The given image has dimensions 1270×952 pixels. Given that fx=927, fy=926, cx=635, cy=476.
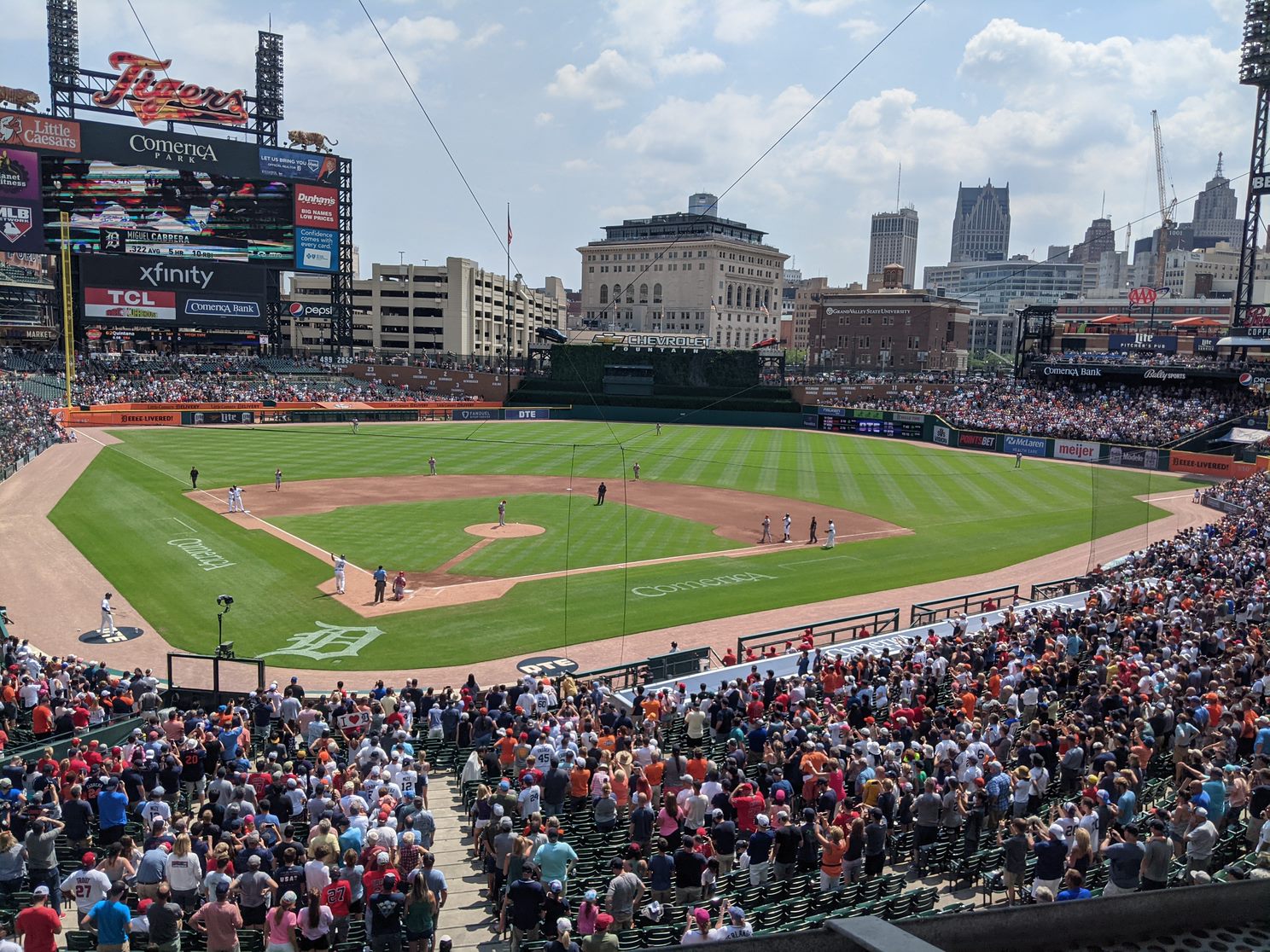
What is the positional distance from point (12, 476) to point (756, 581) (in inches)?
1394

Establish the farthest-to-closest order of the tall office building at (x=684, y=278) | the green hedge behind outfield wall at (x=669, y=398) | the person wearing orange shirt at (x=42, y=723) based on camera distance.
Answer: the tall office building at (x=684, y=278) → the green hedge behind outfield wall at (x=669, y=398) → the person wearing orange shirt at (x=42, y=723)

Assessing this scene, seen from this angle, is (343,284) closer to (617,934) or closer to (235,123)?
(235,123)

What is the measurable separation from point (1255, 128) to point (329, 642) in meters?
72.4

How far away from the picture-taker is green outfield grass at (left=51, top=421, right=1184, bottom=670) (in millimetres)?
24844

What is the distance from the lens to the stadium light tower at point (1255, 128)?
6253 centimetres

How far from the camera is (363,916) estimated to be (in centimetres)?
879

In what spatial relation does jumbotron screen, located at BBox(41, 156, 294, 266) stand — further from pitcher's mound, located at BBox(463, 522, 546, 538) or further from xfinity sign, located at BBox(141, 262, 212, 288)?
pitcher's mound, located at BBox(463, 522, 546, 538)

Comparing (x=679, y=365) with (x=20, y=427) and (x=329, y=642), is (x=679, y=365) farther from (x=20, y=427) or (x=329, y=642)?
(x=329, y=642)

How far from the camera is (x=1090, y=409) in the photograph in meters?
69.2

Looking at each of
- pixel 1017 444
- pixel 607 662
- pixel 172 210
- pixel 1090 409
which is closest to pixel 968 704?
pixel 607 662

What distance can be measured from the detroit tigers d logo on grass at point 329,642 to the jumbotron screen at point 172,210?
2502 inches

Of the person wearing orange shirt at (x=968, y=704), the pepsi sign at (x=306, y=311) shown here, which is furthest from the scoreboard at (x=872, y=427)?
the person wearing orange shirt at (x=968, y=704)

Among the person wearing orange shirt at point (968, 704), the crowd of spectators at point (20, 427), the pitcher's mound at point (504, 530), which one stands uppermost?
the crowd of spectators at point (20, 427)

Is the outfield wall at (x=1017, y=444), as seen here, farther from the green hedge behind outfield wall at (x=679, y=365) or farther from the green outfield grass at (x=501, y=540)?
the green outfield grass at (x=501, y=540)
